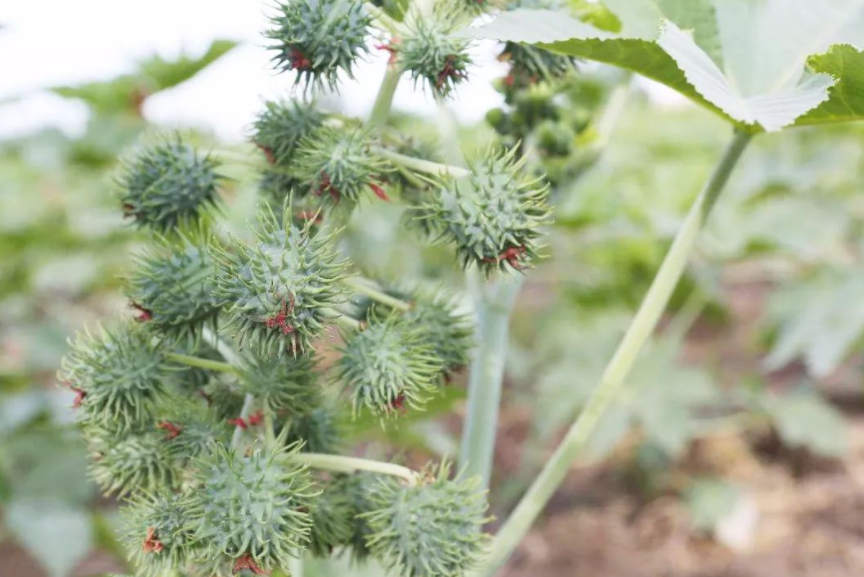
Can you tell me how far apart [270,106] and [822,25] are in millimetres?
1316

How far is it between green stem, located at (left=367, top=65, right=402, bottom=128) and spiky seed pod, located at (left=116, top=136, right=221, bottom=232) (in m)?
0.29

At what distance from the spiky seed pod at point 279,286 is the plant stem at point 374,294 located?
0.11 metres

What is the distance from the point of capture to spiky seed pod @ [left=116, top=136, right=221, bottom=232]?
1.47 metres

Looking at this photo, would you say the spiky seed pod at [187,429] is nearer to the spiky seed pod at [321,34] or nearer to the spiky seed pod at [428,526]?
the spiky seed pod at [428,526]

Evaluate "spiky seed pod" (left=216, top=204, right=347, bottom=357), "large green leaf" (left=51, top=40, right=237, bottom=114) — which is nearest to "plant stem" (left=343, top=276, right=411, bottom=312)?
"spiky seed pod" (left=216, top=204, right=347, bottom=357)

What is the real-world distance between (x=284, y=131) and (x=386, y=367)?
417 mm

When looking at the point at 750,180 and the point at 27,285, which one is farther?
the point at 27,285

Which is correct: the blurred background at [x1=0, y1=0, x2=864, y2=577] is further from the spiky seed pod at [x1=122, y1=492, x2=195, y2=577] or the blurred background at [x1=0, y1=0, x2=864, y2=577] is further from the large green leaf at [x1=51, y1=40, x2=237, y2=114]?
the spiky seed pod at [x1=122, y1=492, x2=195, y2=577]

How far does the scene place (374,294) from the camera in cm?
137

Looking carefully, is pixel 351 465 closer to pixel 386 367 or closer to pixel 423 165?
pixel 386 367

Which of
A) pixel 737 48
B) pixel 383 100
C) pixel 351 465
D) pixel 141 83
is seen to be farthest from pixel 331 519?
pixel 141 83

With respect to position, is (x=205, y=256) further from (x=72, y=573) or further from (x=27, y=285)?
(x=27, y=285)

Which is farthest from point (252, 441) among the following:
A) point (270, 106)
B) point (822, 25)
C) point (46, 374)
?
point (46, 374)

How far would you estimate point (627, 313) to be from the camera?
450cm
